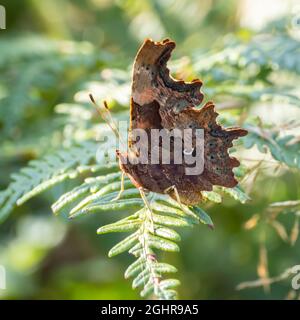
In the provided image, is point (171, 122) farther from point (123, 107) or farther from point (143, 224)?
point (123, 107)

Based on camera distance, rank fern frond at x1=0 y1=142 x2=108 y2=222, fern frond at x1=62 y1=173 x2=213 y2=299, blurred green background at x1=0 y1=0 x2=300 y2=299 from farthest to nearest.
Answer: blurred green background at x1=0 y1=0 x2=300 y2=299 < fern frond at x1=0 y1=142 x2=108 y2=222 < fern frond at x1=62 y1=173 x2=213 y2=299

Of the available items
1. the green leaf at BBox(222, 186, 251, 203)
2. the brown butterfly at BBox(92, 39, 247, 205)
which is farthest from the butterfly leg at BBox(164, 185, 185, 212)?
the green leaf at BBox(222, 186, 251, 203)

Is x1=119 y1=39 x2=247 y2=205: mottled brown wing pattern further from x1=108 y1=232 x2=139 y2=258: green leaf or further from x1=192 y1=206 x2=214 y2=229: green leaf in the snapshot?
x1=108 y1=232 x2=139 y2=258: green leaf

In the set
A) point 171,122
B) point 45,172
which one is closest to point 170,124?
point 171,122

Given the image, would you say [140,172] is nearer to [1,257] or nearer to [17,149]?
[17,149]

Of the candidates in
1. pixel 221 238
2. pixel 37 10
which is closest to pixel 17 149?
pixel 221 238
